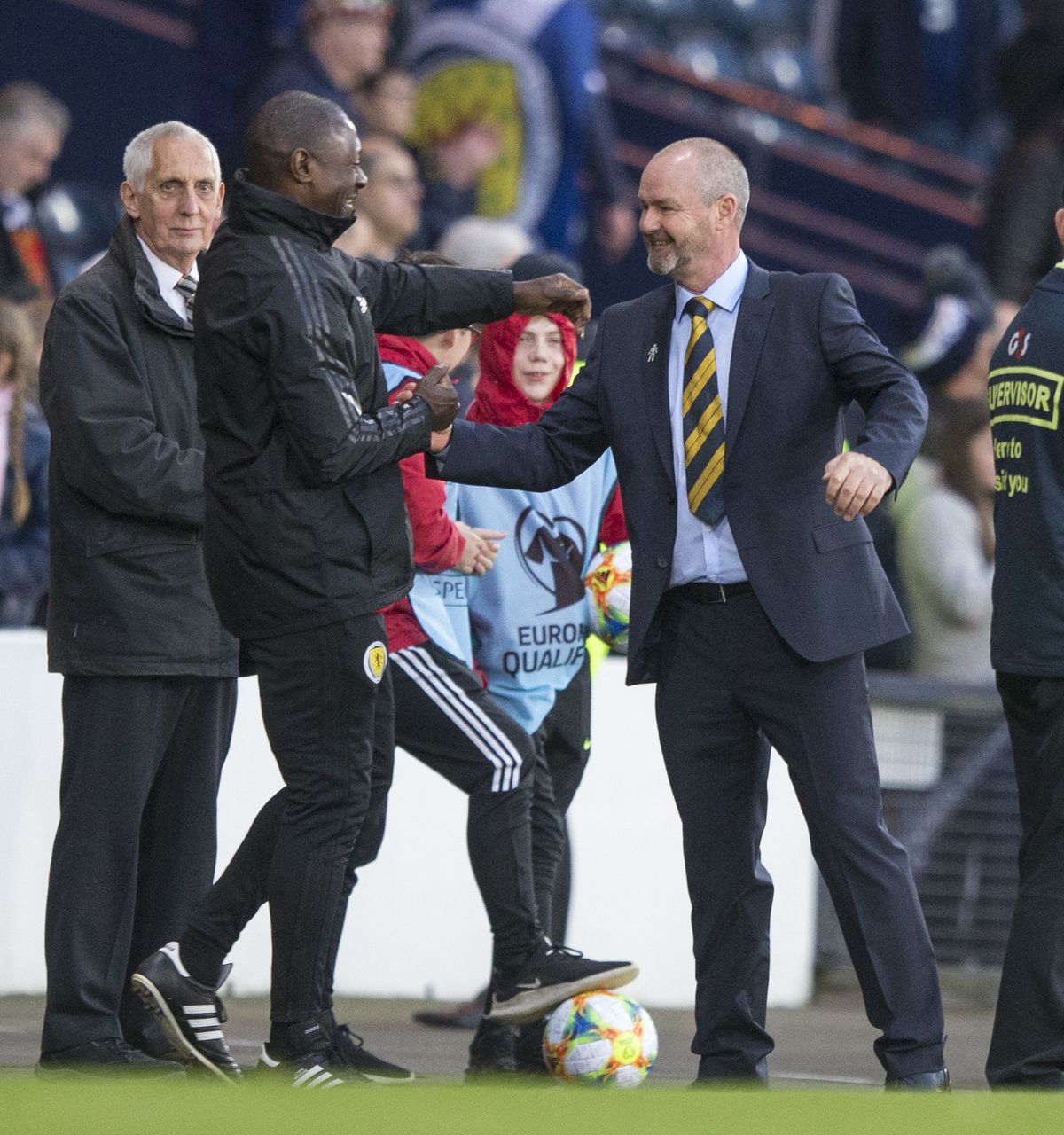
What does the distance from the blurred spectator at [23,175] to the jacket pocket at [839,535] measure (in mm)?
4369

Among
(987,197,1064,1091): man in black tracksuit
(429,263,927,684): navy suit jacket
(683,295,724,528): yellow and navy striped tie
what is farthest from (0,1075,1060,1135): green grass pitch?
(683,295,724,528): yellow and navy striped tie

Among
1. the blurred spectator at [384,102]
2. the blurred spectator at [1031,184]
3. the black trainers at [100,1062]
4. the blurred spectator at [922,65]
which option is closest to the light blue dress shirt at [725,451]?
the black trainers at [100,1062]

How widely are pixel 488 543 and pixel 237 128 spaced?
14.6ft

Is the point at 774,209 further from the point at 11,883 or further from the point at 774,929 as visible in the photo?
the point at 11,883

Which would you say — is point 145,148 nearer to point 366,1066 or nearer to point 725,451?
point 725,451

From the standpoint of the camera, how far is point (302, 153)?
15.0 ft

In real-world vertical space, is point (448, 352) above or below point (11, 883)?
above

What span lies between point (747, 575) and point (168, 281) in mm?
1529


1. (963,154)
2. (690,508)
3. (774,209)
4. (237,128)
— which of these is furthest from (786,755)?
(963,154)

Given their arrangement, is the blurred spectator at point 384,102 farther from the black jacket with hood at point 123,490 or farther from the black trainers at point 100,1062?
the black trainers at point 100,1062

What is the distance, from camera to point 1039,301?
515cm

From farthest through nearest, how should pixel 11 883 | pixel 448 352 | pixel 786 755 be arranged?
pixel 11 883 < pixel 448 352 < pixel 786 755

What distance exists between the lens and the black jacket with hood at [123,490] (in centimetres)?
498

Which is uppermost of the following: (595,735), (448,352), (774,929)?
(448,352)
